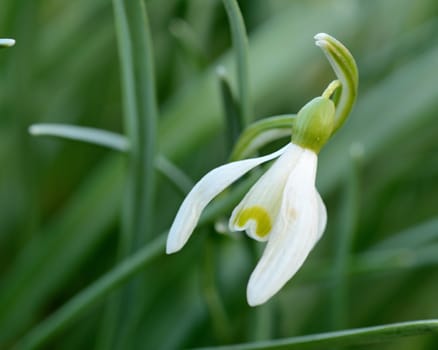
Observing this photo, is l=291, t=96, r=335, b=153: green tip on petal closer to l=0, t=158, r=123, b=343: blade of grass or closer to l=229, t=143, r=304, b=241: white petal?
l=229, t=143, r=304, b=241: white petal

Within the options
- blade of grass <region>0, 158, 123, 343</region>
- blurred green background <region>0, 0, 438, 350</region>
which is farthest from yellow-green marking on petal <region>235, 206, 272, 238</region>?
blade of grass <region>0, 158, 123, 343</region>

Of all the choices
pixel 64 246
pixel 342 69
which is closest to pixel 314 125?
pixel 342 69

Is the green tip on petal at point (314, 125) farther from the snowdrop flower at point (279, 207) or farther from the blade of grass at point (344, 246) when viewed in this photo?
the blade of grass at point (344, 246)

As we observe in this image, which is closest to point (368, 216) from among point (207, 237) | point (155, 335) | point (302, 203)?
point (155, 335)

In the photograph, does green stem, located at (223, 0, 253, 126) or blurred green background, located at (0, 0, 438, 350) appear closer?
green stem, located at (223, 0, 253, 126)

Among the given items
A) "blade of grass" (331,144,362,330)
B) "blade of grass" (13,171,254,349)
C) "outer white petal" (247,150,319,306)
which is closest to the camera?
"outer white petal" (247,150,319,306)

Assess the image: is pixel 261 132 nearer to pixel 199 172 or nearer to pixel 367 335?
pixel 367 335

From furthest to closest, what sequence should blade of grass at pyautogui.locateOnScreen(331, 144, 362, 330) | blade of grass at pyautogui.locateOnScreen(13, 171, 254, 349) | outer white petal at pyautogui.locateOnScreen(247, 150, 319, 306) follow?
blade of grass at pyautogui.locateOnScreen(331, 144, 362, 330) → blade of grass at pyautogui.locateOnScreen(13, 171, 254, 349) → outer white petal at pyautogui.locateOnScreen(247, 150, 319, 306)
